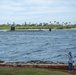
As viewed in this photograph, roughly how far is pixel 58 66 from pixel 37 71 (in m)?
3.36

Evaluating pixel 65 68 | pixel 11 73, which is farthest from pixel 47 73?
pixel 65 68

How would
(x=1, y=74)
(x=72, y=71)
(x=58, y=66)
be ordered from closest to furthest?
(x=1, y=74) → (x=72, y=71) → (x=58, y=66)

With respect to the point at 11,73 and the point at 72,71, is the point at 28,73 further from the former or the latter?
the point at 72,71

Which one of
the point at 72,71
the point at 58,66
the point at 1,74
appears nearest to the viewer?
the point at 1,74

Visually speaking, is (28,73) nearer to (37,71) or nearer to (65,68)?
(37,71)

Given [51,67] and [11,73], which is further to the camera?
[51,67]

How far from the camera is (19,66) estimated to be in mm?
23422

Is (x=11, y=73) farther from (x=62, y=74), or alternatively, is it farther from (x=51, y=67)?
(x=51, y=67)

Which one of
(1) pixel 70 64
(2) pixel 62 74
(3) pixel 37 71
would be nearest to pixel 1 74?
(3) pixel 37 71

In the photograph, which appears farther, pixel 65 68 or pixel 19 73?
pixel 65 68

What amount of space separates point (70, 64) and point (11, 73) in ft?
13.6

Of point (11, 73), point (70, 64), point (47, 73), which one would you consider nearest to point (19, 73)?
point (11, 73)

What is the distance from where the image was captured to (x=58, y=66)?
2255 centimetres

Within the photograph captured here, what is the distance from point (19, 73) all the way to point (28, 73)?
1.70 feet
